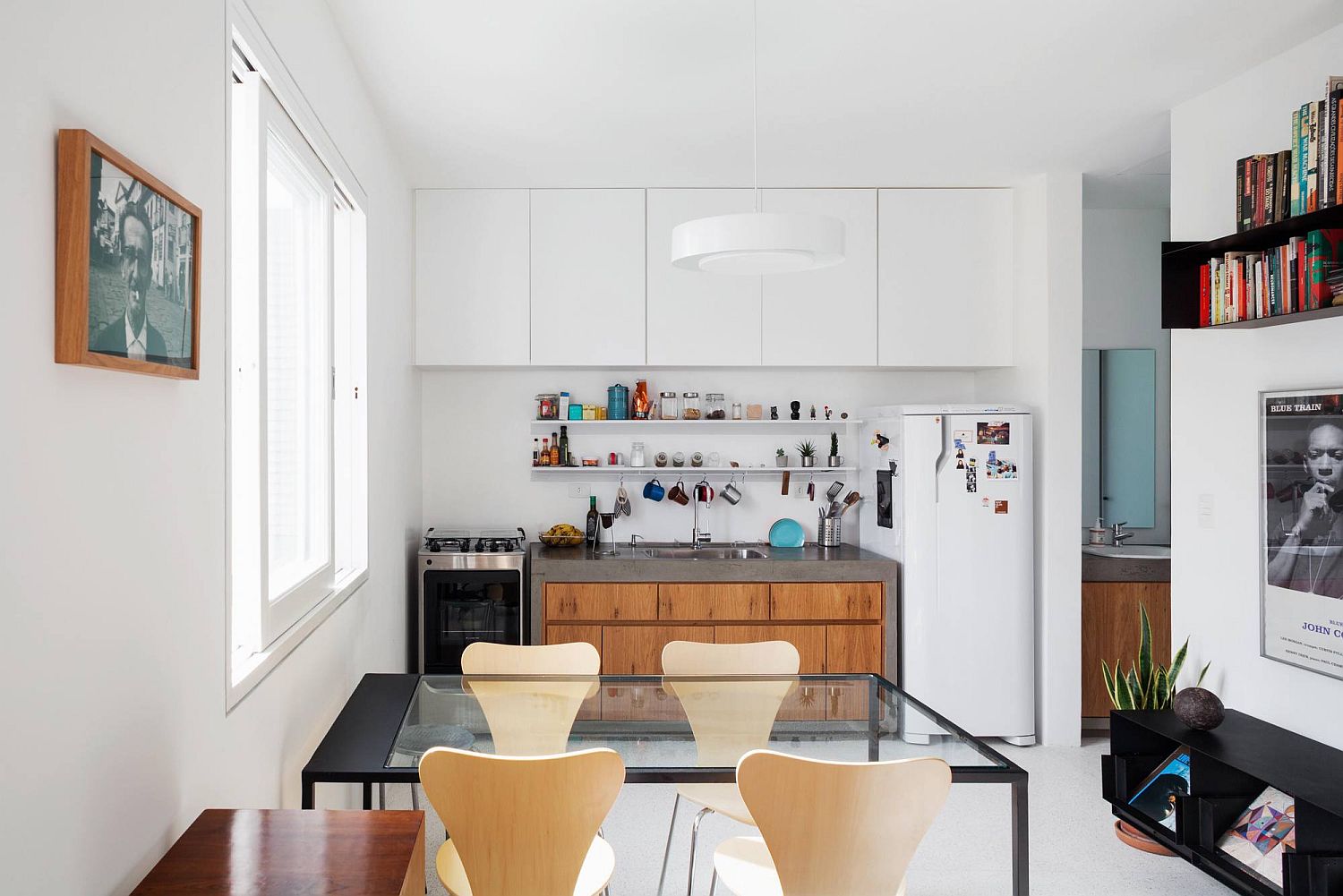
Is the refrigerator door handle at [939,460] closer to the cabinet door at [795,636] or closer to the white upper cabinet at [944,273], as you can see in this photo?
the white upper cabinet at [944,273]

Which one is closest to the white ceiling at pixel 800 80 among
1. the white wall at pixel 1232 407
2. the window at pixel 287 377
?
the white wall at pixel 1232 407

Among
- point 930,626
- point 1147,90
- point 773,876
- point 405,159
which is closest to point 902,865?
point 773,876

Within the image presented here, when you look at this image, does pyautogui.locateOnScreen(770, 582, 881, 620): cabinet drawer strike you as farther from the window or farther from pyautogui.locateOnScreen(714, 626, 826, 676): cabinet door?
the window

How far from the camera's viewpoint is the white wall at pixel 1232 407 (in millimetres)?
2902

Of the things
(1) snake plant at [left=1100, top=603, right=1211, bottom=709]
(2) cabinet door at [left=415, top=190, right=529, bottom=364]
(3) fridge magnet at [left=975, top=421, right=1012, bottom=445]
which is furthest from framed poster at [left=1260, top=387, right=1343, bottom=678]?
(2) cabinet door at [left=415, top=190, right=529, bottom=364]

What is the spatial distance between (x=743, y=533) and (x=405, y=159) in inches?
104

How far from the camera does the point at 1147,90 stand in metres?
3.37

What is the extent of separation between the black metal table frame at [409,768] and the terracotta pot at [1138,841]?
154 centimetres

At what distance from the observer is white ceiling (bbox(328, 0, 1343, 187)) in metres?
2.74

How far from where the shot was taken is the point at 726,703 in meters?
2.29

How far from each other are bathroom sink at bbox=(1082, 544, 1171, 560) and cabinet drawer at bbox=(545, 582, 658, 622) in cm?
233

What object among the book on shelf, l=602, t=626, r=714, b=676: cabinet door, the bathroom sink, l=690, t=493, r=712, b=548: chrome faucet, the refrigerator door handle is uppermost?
the refrigerator door handle

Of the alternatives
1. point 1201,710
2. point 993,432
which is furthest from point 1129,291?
point 1201,710

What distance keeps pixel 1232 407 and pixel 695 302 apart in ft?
8.06
